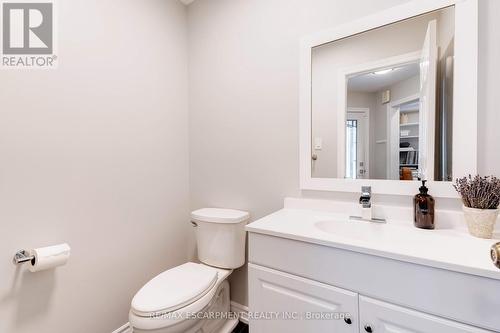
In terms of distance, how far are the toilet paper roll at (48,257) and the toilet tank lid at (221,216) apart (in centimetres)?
69

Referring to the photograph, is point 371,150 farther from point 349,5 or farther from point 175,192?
point 175,192

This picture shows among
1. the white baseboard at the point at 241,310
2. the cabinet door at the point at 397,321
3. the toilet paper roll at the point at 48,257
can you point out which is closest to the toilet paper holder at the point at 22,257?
the toilet paper roll at the point at 48,257

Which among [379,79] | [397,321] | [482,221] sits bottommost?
[397,321]

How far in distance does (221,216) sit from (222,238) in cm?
14

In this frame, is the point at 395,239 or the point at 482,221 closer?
the point at 482,221

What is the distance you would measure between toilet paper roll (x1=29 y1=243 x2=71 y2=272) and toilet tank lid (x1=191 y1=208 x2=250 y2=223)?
0.69 metres

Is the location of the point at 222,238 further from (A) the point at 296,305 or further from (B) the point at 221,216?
(A) the point at 296,305

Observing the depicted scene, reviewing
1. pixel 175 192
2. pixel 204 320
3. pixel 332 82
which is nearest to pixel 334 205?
pixel 332 82

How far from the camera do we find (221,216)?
1496 millimetres

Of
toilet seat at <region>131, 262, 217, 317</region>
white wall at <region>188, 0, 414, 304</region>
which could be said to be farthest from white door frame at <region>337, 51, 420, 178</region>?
toilet seat at <region>131, 262, 217, 317</region>

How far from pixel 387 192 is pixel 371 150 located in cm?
23

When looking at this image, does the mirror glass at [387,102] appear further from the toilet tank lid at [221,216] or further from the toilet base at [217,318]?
the toilet base at [217,318]

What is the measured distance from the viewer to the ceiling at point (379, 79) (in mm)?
1119

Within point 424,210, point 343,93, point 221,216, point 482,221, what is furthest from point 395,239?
point 221,216
